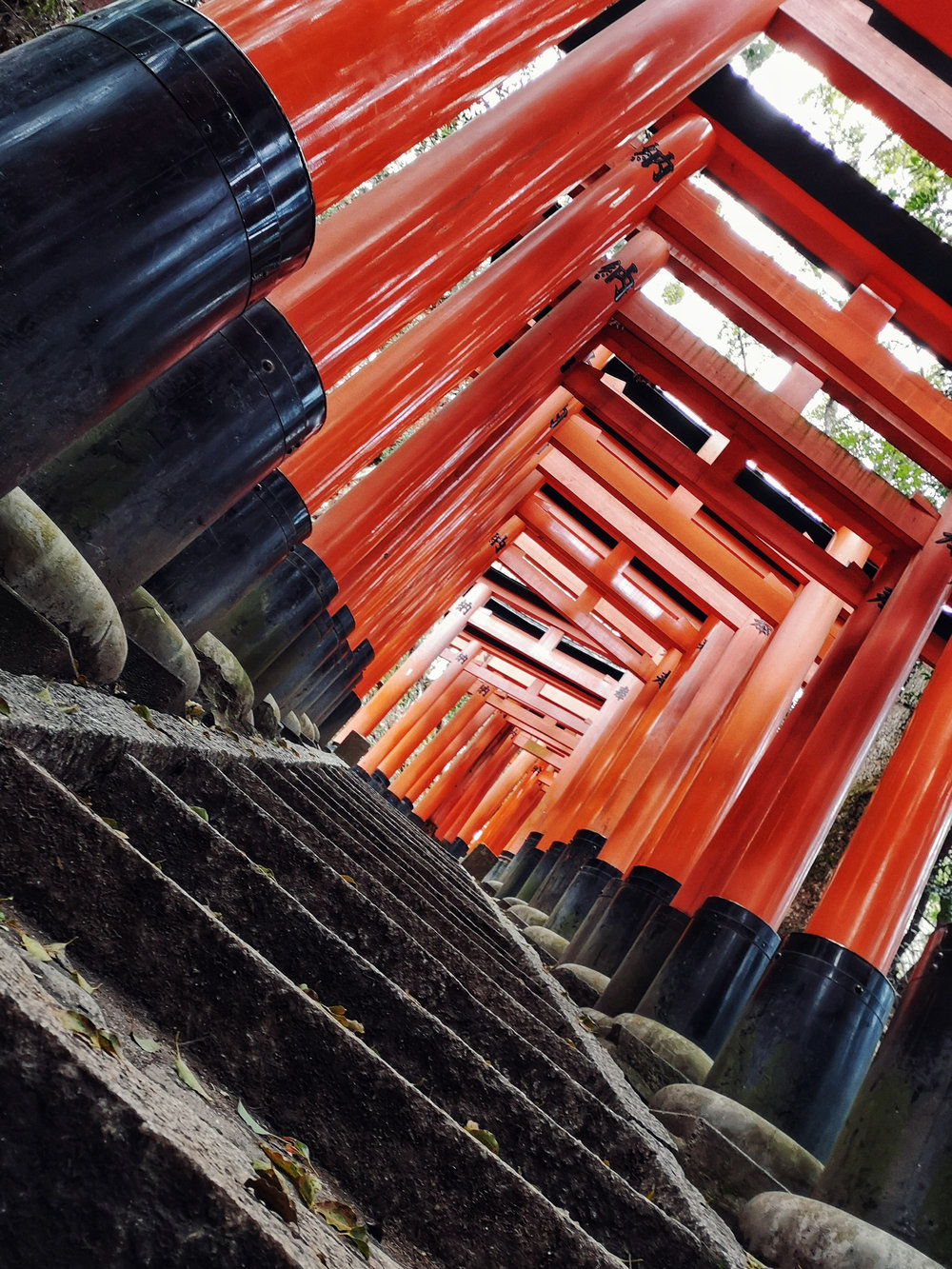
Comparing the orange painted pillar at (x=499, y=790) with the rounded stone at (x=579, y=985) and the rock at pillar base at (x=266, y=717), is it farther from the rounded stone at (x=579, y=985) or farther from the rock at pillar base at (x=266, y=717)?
the rock at pillar base at (x=266, y=717)

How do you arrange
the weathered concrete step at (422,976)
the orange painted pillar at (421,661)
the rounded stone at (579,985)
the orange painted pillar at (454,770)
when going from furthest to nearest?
the orange painted pillar at (454,770) → the orange painted pillar at (421,661) → the rounded stone at (579,985) → the weathered concrete step at (422,976)

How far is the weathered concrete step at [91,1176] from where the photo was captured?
83 centimetres

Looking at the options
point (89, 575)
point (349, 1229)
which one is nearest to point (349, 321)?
point (89, 575)

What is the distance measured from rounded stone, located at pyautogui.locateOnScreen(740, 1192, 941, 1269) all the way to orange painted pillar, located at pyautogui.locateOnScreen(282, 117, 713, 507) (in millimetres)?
3452

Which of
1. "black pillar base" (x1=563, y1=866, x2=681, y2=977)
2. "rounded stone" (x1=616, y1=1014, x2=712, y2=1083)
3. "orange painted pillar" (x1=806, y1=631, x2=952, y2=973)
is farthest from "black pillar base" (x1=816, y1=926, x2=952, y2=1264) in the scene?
"black pillar base" (x1=563, y1=866, x2=681, y2=977)

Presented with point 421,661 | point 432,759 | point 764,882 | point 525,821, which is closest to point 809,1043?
point 764,882

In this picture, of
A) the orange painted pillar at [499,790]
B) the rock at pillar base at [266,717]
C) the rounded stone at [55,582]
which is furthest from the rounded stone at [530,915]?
the orange painted pillar at [499,790]

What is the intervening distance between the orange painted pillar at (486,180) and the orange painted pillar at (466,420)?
6.76 feet

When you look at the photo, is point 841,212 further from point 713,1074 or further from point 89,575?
point 89,575

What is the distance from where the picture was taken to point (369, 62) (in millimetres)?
2873

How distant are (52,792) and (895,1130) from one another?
2.68m

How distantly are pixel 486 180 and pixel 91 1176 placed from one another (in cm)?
426

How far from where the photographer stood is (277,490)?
4.09m

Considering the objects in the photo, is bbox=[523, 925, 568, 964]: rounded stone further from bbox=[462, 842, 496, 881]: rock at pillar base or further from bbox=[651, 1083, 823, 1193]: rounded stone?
bbox=[462, 842, 496, 881]: rock at pillar base
